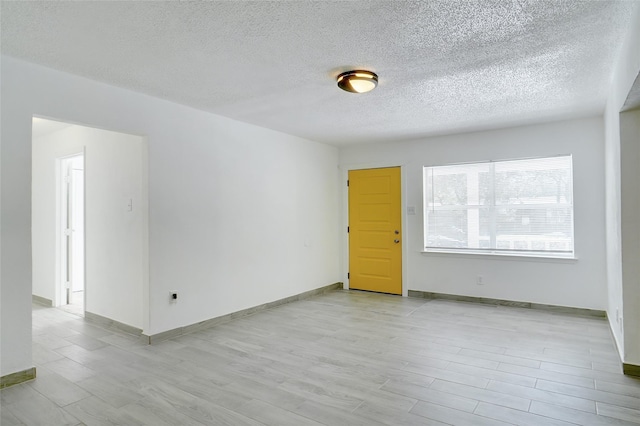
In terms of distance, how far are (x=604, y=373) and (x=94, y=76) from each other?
4.86 meters

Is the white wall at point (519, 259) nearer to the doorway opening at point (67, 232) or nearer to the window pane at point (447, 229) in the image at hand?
the window pane at point (447, 229)

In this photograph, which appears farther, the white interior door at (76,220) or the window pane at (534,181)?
the white interior door at (76,220)

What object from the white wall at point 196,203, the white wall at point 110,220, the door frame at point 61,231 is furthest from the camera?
the door frame at point 61,231

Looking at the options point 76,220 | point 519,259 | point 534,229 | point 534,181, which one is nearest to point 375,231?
point 519,259

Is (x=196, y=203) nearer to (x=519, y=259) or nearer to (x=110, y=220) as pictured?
(x=110, y=220)

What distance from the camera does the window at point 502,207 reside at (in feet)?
16.1

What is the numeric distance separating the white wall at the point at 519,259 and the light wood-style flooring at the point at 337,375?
0.48m

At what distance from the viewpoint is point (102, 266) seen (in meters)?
4.55

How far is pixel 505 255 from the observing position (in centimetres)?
519

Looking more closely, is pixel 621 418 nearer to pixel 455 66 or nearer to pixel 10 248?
pixel 455 66

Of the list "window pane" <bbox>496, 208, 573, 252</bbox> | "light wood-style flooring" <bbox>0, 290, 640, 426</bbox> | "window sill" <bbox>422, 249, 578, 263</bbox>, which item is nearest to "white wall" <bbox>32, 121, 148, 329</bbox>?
"light wood-style flooring" <bbox>0, 290, 640, 426</bbox>

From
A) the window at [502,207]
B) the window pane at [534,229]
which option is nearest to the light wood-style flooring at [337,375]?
the window pane at [534,229]

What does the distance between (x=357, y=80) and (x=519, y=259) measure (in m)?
3.48

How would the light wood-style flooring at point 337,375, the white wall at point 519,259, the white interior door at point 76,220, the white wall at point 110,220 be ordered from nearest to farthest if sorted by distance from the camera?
the light wood-style flooring at point 337,375 < the white wall at point 110,220 < the white wall at point 519,259 < the white interior door at point 76,220
